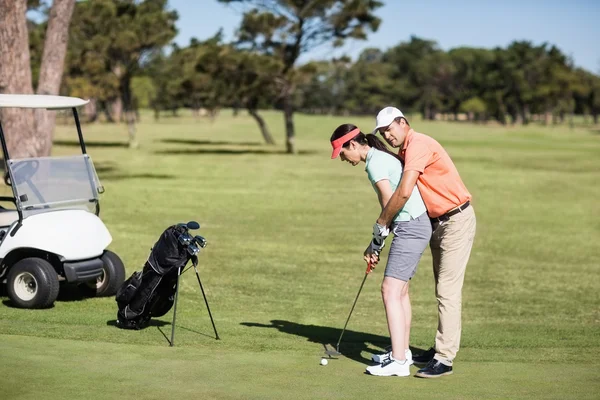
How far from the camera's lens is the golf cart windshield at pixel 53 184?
927 centimetres

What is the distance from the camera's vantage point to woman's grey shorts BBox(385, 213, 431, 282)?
651 centimetres

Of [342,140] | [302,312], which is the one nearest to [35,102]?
[302,312]

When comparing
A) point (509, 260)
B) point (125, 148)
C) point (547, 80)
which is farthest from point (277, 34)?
point (547, 80)

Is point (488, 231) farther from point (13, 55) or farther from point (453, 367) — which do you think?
point (453, 367)

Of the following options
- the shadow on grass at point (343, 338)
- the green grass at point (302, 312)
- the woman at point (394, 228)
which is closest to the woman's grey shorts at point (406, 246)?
the woman at point (394, 228)

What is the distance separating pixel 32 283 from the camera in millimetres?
9164

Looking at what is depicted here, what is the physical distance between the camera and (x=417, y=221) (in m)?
6.54

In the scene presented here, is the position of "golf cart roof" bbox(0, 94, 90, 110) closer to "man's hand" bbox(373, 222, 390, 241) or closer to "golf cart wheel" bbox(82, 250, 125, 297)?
"golf cart wheel" bbox(82, 250, 125, 297)

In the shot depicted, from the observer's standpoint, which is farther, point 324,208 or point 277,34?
point 277,34

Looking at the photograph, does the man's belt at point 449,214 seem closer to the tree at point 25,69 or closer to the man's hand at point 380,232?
the man's hand at point 380,232

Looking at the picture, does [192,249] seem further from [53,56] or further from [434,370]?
[53,56]

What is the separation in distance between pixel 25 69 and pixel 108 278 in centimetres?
1360

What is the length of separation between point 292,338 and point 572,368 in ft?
7.74

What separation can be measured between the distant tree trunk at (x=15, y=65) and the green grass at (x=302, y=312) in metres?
2.76
